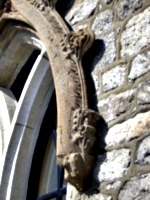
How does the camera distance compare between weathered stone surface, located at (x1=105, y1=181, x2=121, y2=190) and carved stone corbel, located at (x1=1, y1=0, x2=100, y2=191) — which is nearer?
weathered stone surface, located at (x1=105, y1=181, x2=121, y2=190)

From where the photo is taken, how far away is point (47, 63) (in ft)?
11.6

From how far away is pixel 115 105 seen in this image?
2695 mm

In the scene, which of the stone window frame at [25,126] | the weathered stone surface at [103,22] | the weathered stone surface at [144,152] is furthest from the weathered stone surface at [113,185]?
the stone window frame at [25,126]

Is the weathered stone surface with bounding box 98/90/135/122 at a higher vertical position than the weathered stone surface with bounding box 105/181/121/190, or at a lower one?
higher

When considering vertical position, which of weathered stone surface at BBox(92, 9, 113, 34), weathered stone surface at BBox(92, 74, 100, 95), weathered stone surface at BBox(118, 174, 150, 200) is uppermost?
weathered stone surface at BBox(92, 9, 113, 34)

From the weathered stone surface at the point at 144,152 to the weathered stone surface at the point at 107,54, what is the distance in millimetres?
554

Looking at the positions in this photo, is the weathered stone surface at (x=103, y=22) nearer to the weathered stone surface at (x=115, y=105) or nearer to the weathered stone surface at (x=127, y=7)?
the weathered stone surface at (x=127, y=7)

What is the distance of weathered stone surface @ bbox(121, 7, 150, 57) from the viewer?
8.89ft

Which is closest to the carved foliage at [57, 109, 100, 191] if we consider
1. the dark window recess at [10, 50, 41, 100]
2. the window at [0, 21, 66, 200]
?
the window at [0, 21, 66, 200]

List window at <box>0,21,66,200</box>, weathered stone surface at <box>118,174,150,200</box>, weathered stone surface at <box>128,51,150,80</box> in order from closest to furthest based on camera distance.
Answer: weathered stone surface at <box>118,174,150,200</box> < weathered stone surface at <box>128,51,150,80</box> < window at <box>0,21,66,200</box>

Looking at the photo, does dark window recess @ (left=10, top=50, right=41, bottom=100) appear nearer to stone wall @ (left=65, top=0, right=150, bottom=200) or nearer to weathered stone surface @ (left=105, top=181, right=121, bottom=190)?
stone wall @ (left=65, top=0, right=150, bottom=200)

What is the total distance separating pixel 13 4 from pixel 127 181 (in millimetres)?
1699

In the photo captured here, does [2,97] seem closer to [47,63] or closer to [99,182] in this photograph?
[47,63]

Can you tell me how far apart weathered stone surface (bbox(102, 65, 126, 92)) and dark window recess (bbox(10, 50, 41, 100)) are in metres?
1.20
